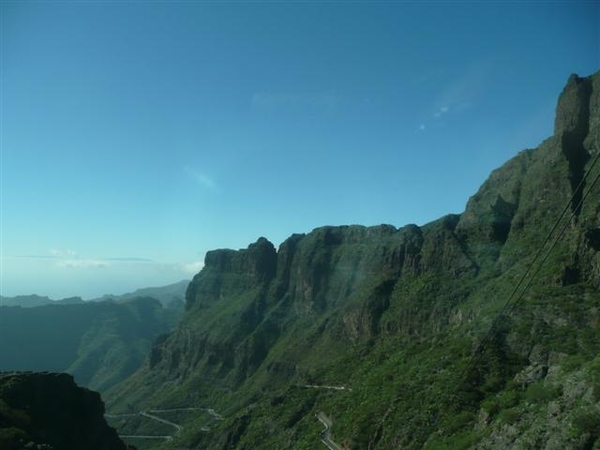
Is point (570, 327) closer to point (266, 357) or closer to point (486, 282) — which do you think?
point (486, 282)

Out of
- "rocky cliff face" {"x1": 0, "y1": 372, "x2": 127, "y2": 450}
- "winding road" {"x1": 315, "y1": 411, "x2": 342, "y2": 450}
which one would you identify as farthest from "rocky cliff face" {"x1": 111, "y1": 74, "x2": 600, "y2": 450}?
"rocky cliff face" {"x1": 0, "y1": 372, "x2": 127, "y2": 450}

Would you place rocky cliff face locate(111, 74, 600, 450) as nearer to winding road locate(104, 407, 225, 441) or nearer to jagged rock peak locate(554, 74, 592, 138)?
jagged rock peak locate(554, 74, 592, 138)

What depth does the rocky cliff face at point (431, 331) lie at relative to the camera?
5106 cm

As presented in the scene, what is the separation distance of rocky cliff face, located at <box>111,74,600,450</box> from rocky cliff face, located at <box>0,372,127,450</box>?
2831 cm

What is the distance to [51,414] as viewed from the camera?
6425 centimetres

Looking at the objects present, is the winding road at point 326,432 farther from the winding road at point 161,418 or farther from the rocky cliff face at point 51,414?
the winding road at point 161,418

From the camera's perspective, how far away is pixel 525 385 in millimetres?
49750

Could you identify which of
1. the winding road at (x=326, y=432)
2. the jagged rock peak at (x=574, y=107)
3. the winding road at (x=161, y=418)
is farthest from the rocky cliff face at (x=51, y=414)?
the jagged rock peak at (x=574, y=107)

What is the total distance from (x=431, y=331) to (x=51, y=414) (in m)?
61.7

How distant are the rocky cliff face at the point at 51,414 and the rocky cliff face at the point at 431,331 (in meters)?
28.3

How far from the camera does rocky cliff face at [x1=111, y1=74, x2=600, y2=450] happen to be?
168 feet

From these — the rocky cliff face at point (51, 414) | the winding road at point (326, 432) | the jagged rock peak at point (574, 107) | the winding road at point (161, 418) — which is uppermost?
the jagged rock peak at point (574, 107)

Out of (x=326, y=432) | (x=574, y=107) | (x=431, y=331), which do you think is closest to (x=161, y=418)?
(x=326, y=432)

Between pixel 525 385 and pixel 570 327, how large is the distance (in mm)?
11511
